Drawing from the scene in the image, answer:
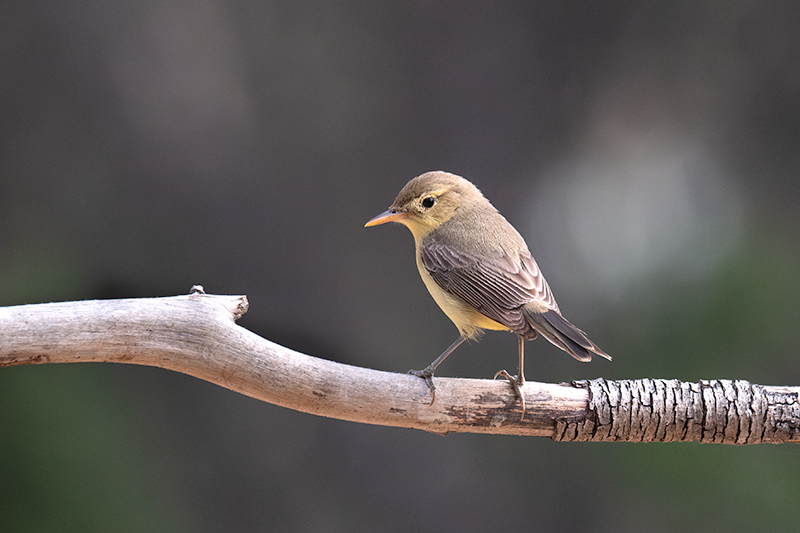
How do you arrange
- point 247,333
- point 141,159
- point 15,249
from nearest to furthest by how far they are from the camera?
point 247,333
point 15,249
point 141,159

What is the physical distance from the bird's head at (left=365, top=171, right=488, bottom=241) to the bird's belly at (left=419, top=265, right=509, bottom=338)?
0.17 meters

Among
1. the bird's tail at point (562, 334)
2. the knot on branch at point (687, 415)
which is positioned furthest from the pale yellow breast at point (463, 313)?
the knot on branch at point (687, 415)

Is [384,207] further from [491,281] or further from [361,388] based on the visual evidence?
[361,388]

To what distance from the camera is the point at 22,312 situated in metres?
1.40

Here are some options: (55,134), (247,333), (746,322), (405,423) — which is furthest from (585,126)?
(55,134)

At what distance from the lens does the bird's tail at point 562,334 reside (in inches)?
62.2

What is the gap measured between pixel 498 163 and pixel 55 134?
1912mm

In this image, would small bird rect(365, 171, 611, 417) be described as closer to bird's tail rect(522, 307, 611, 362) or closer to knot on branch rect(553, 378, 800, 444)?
bird's tail rect(522, 307, 611, 362)

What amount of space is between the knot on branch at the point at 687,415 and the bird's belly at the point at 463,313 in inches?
12.3

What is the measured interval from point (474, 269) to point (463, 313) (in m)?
0.13

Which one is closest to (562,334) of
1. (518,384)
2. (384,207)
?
(518,384)

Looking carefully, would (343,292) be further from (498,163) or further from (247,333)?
(247,333)

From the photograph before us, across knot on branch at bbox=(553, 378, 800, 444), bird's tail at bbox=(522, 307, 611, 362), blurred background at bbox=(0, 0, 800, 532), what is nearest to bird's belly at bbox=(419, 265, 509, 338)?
bird's tail at bbox=(522, 307, 611, 362)

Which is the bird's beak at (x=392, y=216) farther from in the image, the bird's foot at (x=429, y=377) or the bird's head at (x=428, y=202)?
the bird's foot at (x=429, y=377)
